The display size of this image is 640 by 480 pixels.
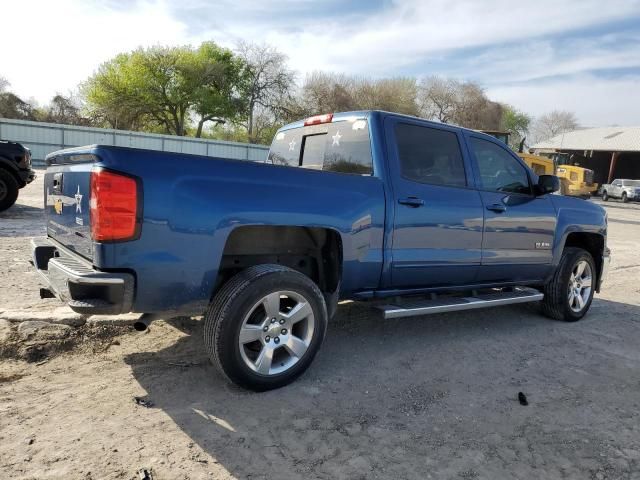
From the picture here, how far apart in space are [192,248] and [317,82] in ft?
150

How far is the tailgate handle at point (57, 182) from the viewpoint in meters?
3.53

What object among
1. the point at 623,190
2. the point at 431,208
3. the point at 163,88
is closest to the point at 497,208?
the point at 431,208

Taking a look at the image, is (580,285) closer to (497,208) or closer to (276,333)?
(497,208)

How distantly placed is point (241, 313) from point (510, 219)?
9.43 ft

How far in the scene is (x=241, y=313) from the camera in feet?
10.3

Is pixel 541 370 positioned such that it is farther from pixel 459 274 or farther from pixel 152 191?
pixel 152 191

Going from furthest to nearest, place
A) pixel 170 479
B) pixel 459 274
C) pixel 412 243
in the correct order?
pixel 459 274 < pixel 412 243 < pixel 170 479

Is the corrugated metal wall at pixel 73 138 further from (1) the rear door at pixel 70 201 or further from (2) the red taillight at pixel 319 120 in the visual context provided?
(1) the rear door at pixel 70 201

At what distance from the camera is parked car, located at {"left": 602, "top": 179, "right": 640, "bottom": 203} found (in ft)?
115

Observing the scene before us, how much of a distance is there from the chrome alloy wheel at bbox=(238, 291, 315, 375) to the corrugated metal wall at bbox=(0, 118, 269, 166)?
960 inches

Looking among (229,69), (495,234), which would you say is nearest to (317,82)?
(229,69)

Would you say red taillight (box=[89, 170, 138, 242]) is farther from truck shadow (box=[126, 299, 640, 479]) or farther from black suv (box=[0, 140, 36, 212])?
black suv (box=[0, 140, 36, 212])

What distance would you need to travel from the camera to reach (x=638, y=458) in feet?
9.20

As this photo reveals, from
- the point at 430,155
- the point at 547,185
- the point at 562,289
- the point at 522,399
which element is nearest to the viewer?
the point at 522,399
